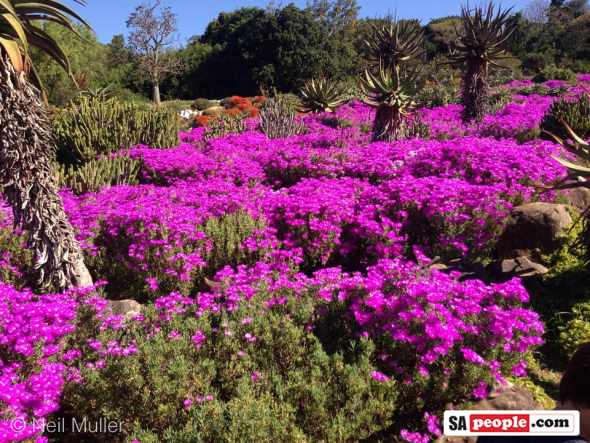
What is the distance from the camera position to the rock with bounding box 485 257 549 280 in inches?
210

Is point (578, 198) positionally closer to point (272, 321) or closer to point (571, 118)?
point (571, 118)

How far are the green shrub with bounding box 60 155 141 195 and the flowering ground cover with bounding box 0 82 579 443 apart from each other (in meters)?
1.23

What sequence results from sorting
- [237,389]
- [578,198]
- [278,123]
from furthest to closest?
[278,123], [578,198], [237,389]

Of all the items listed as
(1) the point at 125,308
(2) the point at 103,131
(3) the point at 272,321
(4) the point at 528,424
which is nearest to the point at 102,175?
(2) the point at 103,131

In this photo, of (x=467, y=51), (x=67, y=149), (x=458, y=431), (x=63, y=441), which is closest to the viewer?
(x=458, y=431)

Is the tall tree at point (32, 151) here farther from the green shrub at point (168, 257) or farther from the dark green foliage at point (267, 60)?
the dark green foliage at point (267, 60)

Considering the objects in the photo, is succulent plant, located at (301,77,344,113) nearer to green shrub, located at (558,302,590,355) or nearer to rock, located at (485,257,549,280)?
rock, located at (485,257,549,280)

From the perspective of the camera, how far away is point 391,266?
446cm

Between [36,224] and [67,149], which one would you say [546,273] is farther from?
[67,149]

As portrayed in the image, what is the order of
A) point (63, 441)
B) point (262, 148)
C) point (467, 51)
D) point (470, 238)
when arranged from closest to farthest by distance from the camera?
point (63, 441), point (470, 238), point (262, 148), point (467, 51)

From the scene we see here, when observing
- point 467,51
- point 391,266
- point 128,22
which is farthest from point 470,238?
point 128,22

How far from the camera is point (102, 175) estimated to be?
895 centimetres

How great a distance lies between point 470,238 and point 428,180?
4.31 feet

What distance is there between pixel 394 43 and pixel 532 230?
41.8 feet
